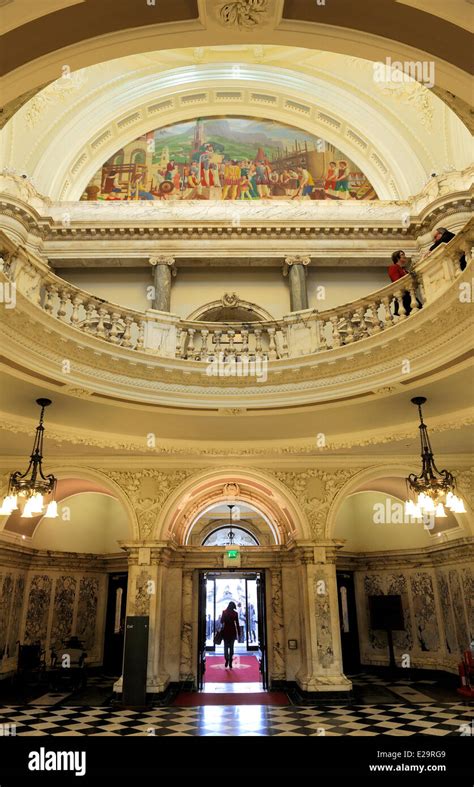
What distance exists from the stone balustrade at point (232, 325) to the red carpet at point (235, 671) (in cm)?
877

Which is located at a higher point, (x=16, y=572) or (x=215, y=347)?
(x=215, y=347)

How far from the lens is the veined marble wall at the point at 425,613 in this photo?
1160 centimetres

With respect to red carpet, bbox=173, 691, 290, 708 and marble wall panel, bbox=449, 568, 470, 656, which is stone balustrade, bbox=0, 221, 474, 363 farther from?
marble wall panel, bbox=449, 568, 470, 656

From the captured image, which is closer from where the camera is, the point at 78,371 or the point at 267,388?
the point at 78,371

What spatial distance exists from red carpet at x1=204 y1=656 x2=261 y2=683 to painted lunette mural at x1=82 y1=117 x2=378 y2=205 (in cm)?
1238

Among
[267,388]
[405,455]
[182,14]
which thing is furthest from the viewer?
[405,455]

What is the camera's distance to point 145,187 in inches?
547

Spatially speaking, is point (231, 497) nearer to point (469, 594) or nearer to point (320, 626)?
point (320, 626)

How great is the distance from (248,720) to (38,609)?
664 centimetres

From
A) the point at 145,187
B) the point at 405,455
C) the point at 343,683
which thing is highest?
the point at 145,187

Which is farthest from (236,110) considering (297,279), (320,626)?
(320,626)
